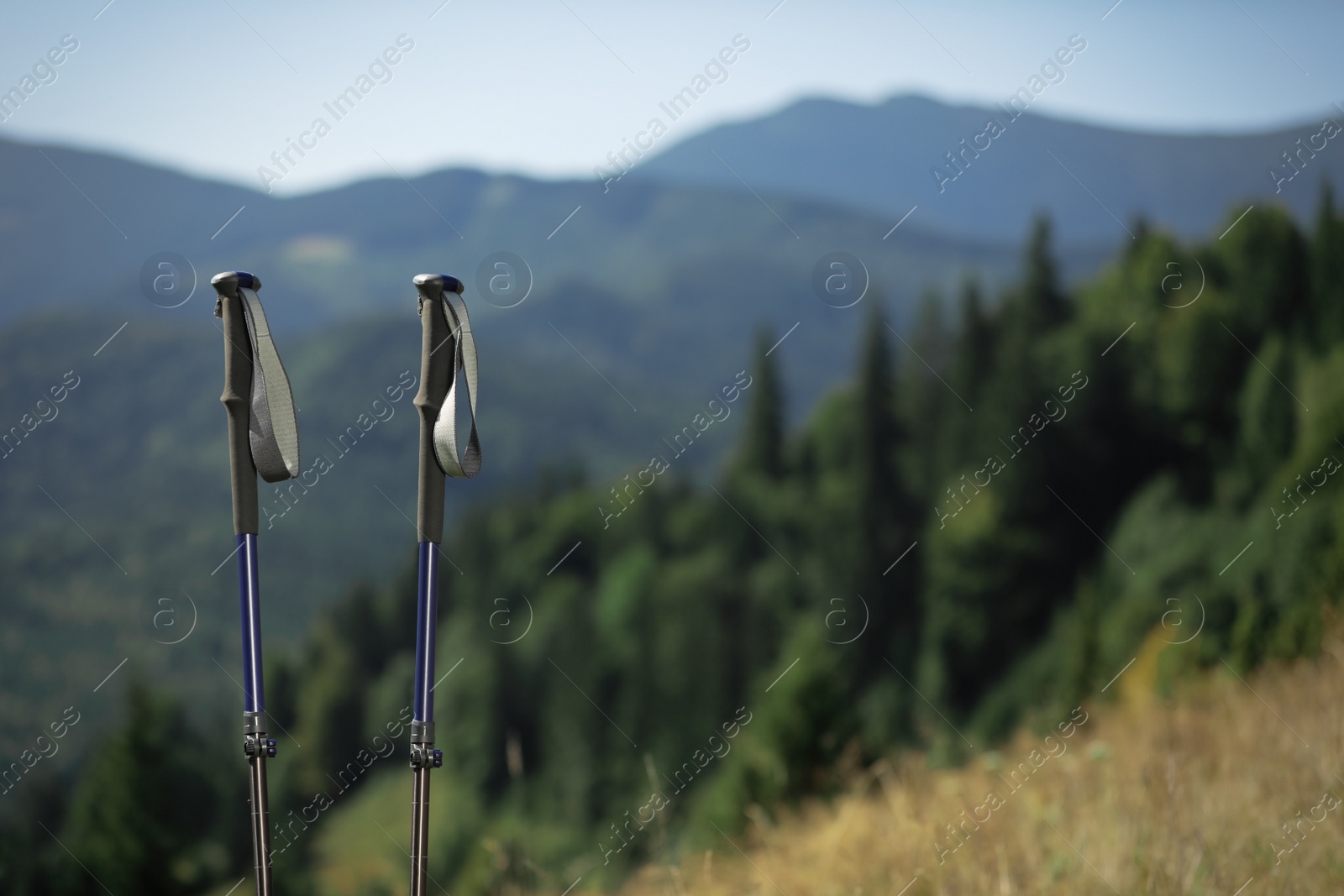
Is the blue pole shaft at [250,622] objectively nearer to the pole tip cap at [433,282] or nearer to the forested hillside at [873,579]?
the pole tip cap at [433,282]

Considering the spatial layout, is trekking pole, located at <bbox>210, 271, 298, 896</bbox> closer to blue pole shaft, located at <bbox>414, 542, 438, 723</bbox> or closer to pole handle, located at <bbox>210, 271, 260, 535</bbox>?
pole handle, located at <bbox>210, 271, 260, 535</bbox>

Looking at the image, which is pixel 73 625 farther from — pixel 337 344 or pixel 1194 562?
pixel 1194 562

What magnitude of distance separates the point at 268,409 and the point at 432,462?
400 mm

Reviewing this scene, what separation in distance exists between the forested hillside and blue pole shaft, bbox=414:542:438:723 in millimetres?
24821

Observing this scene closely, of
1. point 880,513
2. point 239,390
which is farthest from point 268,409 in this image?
point 880,513

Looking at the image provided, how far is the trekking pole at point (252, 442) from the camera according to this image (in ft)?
7.73

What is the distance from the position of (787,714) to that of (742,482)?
139 feet

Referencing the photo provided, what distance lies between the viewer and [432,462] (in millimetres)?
2449

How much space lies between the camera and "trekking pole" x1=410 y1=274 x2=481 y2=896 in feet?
7.75

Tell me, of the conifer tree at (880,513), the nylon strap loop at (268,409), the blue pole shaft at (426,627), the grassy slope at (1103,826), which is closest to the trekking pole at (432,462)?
the blue pole shaft at (426,627)

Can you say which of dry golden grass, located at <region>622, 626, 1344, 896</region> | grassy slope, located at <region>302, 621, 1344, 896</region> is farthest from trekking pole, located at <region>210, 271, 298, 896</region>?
dry golden grass, located at <region>622, 626, 1344, 896</region>

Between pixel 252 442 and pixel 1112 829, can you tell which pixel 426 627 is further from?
pixel 1112 829

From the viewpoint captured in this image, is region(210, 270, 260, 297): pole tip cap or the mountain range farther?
the mountain range

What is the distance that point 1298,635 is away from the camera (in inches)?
497
